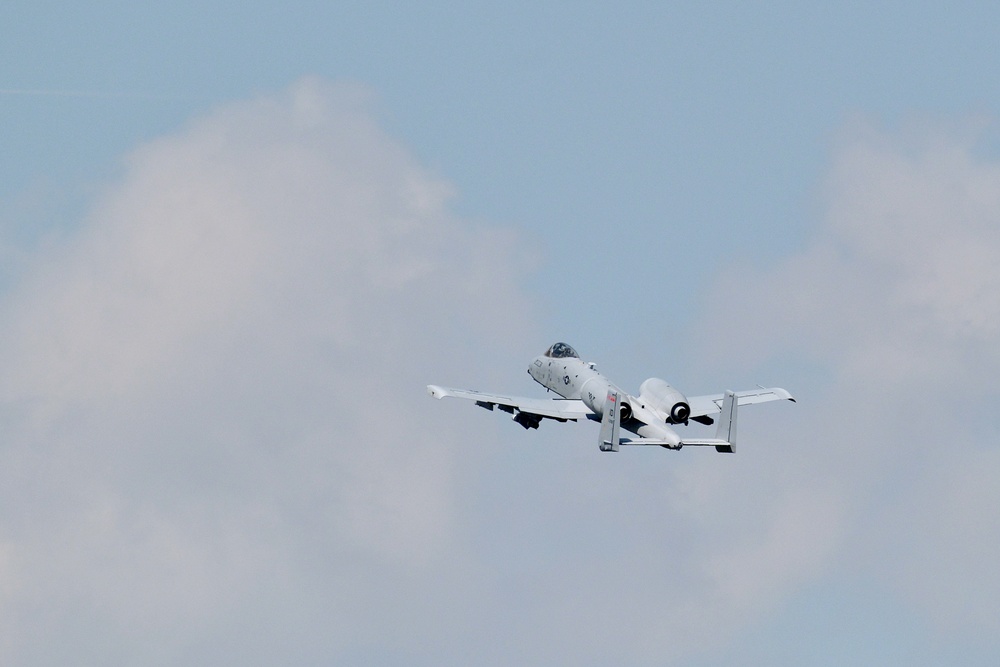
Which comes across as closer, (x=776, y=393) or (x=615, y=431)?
(x=615, y=431)

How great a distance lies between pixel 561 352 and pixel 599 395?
366 inches

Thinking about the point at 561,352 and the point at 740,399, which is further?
the point at 561,352

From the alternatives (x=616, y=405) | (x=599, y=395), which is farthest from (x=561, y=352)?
(x=616, y=405)

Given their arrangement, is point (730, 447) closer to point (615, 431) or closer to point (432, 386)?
point (615, 431)

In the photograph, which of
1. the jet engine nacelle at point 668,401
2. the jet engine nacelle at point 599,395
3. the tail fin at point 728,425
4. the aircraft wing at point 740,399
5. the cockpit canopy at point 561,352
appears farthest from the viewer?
the cockpit canopy at point 561,352

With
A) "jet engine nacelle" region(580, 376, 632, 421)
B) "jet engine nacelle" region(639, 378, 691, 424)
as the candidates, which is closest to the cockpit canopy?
"jet engine nacelle" region(580, 376, 632, 421)

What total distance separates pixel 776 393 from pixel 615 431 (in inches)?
794

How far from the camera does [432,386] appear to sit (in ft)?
392

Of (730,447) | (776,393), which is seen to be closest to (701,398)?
(776,393)

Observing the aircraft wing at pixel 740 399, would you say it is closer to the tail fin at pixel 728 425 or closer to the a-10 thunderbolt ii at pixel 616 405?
the a-10 thunderbolt ii at pixel 616 405

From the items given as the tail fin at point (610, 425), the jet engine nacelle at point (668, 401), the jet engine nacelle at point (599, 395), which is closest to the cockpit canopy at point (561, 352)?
the jet engine nacelle at point (599, 395)

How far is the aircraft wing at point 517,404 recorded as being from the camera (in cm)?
11900

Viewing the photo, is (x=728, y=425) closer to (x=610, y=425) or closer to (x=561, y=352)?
(x=610, y=425)

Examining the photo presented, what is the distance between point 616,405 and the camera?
110 metres
